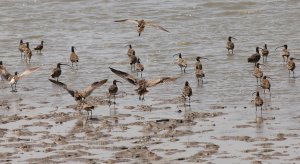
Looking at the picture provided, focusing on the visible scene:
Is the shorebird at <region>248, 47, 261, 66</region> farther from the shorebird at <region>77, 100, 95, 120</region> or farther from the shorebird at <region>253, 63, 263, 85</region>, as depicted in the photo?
the shorebird at <region>77, 100, 95, 120</region>

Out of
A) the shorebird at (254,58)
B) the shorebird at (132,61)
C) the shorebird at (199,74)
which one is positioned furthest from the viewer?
the shorebird at (132,61)

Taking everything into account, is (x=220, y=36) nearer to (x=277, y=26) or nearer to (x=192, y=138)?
(x=277, y=26)

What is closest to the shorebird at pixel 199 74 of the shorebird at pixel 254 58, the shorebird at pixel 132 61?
the shorebird at pixel 254 58

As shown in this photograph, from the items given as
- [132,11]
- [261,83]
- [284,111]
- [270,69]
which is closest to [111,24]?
[132,11]

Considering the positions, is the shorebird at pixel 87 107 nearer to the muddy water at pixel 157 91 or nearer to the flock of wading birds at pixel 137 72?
the flock of wading birds at pixel 137 72

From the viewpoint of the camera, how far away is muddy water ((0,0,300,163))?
18609 millimetres

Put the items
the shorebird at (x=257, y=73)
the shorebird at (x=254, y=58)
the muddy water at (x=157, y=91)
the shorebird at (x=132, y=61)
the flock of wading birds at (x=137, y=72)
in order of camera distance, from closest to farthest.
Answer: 1. the muddy water at (x=157, y=91)
2. the flock of wading birds at (x=137, y=72)
3. the shorebird at (x=257, y=73)
4. the shorebird at (x=254, y=58)
5. the shorebird at (x=132, y=61)

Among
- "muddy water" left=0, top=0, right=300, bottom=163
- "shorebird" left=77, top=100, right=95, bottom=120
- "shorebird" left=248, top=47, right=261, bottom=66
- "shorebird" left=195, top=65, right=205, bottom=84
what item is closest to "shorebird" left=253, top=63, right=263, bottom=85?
"muddy water" left=0, top=0, right=300, bottom=163

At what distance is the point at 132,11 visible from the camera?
43.3 m

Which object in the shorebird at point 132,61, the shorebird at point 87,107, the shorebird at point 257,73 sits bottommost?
the shorebird at point 87,107

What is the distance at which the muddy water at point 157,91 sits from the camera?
18.6 meters

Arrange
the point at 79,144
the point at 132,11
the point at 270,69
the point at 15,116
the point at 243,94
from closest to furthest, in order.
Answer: the point at 79,144 < the point at 15,116 < the point at 243,94 < the point at 270,69 < the point at 132,11

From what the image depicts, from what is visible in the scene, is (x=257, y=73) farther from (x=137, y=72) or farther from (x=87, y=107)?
(x=87, y=107)

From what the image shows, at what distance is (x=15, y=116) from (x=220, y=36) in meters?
14.1
